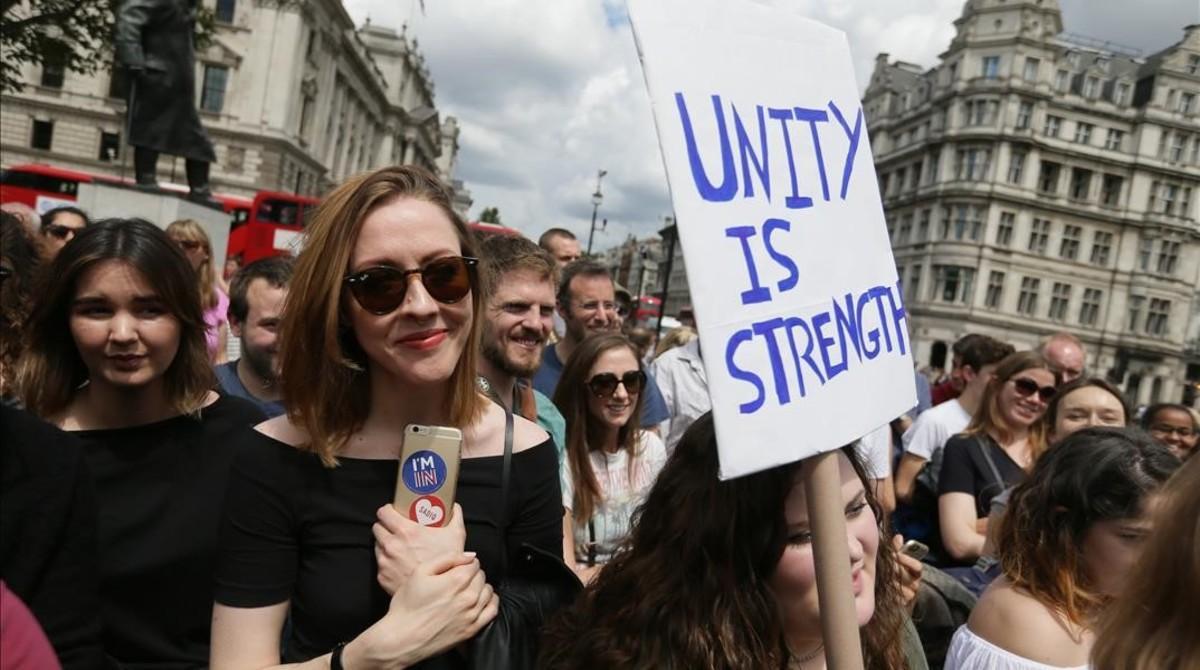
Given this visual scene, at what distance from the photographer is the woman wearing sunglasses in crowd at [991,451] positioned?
365 cm

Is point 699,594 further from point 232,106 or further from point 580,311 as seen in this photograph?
point 232,106

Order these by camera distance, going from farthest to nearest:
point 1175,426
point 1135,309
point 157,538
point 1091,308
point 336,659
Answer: point 1091,308
point 1135,309
point 1175,426
point 157,538
point 336,659

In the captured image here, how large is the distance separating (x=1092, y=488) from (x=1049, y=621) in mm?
376

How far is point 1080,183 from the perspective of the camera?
5094 centimetres

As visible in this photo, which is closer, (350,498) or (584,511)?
(350,498)

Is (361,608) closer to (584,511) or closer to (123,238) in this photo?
(123,238)

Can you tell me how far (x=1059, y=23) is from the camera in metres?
50.6

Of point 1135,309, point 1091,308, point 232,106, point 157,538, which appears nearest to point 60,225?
point 157,538

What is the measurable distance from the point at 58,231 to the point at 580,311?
3.83 metres

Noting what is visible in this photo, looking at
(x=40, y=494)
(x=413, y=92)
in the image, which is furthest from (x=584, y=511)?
(x=413, y=92)

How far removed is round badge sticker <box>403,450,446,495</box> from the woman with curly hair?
1.50m

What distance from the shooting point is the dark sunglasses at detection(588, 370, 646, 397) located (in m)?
3.58

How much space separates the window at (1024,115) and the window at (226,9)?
139 feet

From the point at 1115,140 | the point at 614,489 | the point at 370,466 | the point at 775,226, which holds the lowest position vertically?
the point at 614,489
